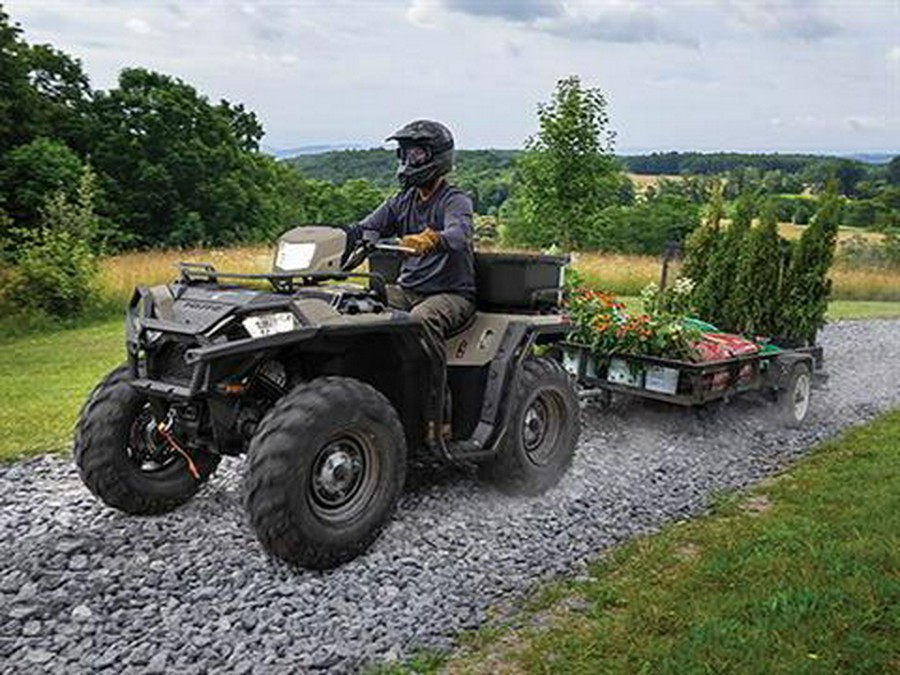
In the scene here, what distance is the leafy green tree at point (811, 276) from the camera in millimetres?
10523

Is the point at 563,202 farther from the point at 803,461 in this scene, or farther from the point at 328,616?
the point at 328,616

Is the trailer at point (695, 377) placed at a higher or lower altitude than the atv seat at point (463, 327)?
lower

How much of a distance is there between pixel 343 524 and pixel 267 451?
626 mm

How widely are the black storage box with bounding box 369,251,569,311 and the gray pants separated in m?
0.27

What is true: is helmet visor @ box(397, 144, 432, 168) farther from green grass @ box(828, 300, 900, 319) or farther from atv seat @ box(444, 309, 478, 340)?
green grass @ box(828, 300, 900, 319)

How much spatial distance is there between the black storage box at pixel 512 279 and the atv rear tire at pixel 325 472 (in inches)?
62.6

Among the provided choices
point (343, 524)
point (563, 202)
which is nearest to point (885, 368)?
point (343, 524)

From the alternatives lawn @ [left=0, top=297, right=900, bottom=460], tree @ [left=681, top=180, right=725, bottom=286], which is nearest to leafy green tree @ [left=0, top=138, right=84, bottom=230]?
lawn @ [left=0, top=297, right=900, bottom=460]

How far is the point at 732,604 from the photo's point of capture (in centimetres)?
438

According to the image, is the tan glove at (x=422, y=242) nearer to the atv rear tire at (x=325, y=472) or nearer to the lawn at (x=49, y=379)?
the atv rear tire at (x=325, y=472)

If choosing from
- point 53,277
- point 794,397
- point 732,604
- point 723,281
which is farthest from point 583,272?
point 732,604

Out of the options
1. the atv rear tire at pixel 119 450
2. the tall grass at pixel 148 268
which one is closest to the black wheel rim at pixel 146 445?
the atv rear tire at pixel 119 450

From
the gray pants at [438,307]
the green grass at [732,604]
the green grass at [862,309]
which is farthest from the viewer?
the green grass at [862,309]

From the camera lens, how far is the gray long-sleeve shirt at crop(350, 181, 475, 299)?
219 inches
